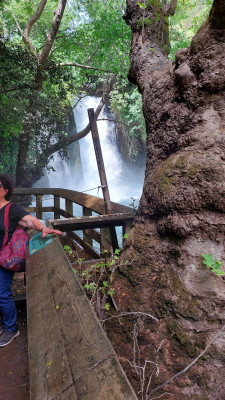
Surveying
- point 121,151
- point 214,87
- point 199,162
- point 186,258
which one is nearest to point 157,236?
point 186,258

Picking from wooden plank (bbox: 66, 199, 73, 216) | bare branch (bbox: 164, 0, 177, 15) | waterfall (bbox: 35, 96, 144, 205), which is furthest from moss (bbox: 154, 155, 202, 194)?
waterfall (bbox: 35, 96, 144, 205)

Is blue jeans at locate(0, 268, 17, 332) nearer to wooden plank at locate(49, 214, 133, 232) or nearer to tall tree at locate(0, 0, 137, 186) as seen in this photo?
wooden plank at locate(49, 214, 133, 232)

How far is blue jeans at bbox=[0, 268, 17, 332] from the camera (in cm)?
225

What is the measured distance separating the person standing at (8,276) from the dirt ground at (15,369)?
7 cm

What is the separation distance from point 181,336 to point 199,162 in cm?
128

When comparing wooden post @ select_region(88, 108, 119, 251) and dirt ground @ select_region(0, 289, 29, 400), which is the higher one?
wooden post @ select_region(88, 108, 119, 251)

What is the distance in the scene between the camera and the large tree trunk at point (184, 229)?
→ 1.56 metres

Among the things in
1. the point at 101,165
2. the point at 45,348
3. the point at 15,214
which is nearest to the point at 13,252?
the point at 15,214

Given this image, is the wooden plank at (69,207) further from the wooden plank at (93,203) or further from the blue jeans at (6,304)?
the blue jeans at (6,304)

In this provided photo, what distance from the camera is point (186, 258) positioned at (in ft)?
6.35

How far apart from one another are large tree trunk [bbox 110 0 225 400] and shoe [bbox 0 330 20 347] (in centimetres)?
105

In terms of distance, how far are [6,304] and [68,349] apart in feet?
4.91

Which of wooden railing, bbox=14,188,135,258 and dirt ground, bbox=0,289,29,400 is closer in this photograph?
dirt ground, bbox=0,289,29,400

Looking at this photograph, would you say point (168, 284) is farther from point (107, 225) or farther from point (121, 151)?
point (121, 151)
